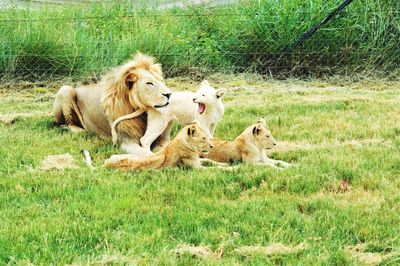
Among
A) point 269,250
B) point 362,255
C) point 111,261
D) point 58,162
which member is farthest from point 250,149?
point 111,261

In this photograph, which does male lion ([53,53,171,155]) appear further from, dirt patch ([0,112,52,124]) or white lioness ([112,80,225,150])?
dirt patch ([0,112,52,124])

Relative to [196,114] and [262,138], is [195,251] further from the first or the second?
[196,114]

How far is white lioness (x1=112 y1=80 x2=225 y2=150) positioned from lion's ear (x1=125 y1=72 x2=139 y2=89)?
27 centimetres

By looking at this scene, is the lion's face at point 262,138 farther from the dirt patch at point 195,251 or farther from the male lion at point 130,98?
the dirt patch at point 195,251

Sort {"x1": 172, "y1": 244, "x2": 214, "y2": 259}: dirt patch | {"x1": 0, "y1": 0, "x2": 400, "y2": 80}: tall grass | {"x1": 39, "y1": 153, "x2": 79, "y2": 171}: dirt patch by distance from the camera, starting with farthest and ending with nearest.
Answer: {"x1": 0, "y1": 0, "x2": 400, "y2": 80}: tall grass < {"x1": 39, "y1": 153, "x2": 79, "y2": 171}: dirt patch < {"x1": 172, "y1": 244, "x2": 214, "y2": 259}: dirt patch

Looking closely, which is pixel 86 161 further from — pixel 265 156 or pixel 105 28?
pixel 105 28

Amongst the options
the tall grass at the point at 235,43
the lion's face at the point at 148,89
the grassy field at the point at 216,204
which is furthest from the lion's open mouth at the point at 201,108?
the tall grass at the point at 235,43

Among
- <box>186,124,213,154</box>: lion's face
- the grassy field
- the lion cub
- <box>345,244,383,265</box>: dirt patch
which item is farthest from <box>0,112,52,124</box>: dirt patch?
<box>345,244,383,265</box>: dirt patch

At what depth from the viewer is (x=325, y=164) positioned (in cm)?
525

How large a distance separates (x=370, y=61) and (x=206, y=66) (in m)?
2.46

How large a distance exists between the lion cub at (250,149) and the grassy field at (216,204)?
0.28 m

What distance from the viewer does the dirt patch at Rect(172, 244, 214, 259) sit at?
3.65 meters

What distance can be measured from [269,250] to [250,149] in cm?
188

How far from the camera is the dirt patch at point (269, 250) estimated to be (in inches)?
144
